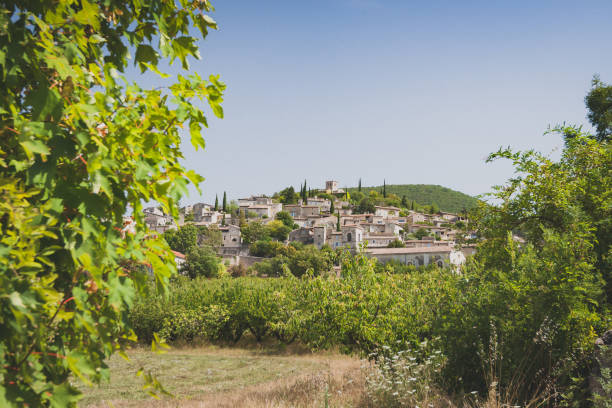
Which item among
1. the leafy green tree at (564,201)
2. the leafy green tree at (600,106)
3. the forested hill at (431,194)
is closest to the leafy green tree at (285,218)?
the forested hill at (431,194)

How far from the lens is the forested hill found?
153625 millimetres

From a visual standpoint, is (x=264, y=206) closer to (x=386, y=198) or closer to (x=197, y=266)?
(x=386, y=198)

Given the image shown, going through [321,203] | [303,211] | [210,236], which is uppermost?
A: [321,203]

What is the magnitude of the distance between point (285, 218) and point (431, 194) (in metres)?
85.2

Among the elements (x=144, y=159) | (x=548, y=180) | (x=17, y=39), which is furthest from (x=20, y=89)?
(x=548, y=180)

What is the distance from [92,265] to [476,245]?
24.9ft

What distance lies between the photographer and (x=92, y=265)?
5.87 ft

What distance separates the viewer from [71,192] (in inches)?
72.9

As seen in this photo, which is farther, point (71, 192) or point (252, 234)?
point (252, 234)

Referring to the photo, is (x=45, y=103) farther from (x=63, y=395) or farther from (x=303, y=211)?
(x=303, y=211)

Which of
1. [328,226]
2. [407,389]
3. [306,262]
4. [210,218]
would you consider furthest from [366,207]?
[407,389]

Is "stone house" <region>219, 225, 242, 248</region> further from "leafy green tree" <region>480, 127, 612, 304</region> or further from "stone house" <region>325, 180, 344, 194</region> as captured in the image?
"leafy green tree" <region>480, 127, 612, 304</region>

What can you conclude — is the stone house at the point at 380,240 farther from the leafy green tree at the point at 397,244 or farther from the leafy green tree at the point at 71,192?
the leafy green tree at the point at 71,192

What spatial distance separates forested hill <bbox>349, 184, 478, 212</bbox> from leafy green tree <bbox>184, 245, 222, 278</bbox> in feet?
326
